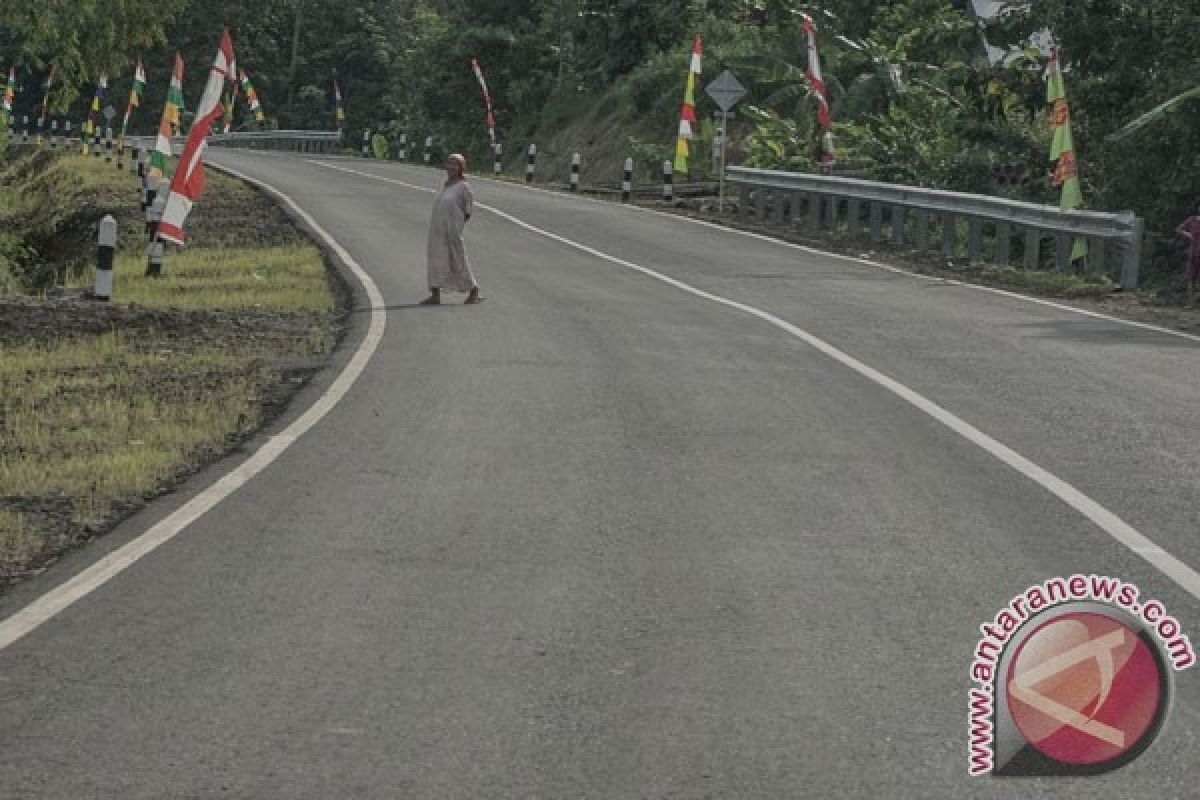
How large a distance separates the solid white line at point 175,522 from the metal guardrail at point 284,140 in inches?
2319

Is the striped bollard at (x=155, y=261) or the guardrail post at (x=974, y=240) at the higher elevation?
the guardrail post at (x=974, y=240)

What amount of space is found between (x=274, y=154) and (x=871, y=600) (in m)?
53.9

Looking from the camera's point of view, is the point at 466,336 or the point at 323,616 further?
the point at 466,336

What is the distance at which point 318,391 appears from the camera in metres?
14.1

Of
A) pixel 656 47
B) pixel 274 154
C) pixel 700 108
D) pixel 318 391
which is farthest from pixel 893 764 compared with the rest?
pixel 274 154

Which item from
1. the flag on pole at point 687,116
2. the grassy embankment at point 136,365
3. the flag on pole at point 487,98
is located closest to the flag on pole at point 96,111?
the flag on pole at point 487,98

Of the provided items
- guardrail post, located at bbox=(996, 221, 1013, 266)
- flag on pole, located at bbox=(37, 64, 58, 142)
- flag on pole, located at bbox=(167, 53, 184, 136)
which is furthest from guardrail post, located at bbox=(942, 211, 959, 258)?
flag on pole, located at bbox=(37, 64, 58, 142)

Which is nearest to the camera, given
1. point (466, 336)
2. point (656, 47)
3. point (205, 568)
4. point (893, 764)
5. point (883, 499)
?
point (893, 764)

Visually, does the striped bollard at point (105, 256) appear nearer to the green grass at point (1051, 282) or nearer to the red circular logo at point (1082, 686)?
the green grass at point (1051, 282)

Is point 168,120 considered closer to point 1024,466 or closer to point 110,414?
point 110,414

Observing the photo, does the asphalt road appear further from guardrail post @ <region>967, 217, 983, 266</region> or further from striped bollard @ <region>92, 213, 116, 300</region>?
guardrail post @ <region>967, 217, 983, 266</region>

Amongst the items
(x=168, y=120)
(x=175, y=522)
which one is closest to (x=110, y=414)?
(x=175, y=522)

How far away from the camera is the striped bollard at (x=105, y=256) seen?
65.6ft

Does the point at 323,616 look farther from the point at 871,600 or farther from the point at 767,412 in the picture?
the point at 767,412
